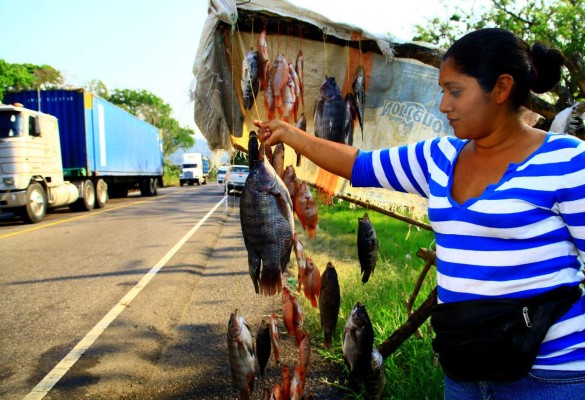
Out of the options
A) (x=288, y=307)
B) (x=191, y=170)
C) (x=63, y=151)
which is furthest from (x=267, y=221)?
(x=191, y=170)

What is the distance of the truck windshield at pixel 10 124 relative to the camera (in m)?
12.4

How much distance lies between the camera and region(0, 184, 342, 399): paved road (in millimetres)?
3668

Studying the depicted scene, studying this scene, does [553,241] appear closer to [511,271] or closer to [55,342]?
[511,271]

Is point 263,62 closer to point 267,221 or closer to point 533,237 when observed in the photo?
point 267,221

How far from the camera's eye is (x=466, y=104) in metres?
1.51

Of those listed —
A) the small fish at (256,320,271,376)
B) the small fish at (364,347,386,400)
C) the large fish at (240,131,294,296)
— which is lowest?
the small fish at (364,347,386,400)

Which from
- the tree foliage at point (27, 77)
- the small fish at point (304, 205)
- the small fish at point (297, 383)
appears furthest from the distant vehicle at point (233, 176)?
the tree foliage at point (27, 77)

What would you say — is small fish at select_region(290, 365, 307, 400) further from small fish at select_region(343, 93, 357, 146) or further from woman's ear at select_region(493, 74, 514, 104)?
woman's ear at select_region(493, 74, 514, 104)

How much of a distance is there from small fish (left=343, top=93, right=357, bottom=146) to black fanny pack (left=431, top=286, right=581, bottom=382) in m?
0.96

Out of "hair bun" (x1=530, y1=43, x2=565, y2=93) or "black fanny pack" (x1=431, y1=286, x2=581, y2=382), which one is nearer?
"black fanny pack" (x1=431, y1=286, x2=581, y2=382)

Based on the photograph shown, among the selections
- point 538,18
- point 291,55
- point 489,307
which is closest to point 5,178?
point 291,55

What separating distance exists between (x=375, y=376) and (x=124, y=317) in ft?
12.0

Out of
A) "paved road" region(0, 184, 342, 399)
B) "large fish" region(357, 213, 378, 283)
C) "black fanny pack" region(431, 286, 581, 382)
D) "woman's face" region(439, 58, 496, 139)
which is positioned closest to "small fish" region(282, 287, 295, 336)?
"large fish" region(357, 213, 378, 283)

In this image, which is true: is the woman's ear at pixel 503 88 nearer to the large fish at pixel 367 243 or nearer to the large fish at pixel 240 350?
Answer: the large fish at pixel 367 243
